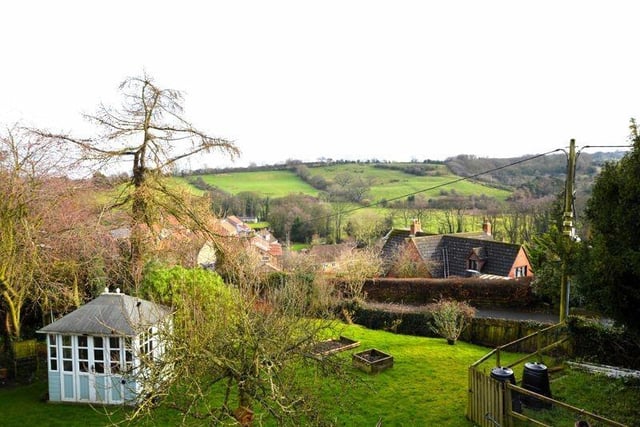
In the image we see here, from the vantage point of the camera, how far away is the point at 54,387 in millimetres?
12016

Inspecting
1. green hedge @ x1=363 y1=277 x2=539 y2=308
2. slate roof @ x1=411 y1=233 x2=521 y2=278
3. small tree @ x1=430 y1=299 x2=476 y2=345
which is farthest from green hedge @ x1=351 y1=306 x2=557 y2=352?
slate roof @ x1=411 y1=233 x2=521 y2=278

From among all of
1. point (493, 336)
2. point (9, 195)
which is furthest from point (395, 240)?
point (9, 195)

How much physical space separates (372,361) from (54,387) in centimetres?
910

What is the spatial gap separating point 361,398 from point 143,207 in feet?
28.8

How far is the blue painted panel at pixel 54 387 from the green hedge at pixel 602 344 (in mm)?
14638

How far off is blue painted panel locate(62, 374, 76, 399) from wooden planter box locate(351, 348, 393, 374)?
8110mm

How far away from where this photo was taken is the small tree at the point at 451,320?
18.1m

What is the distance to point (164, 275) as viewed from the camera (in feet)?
44.1

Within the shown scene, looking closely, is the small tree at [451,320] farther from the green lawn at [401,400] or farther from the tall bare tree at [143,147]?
the tall bare tree at [143,147]

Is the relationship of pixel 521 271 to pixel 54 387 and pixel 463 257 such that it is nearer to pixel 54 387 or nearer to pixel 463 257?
pixel 463 257

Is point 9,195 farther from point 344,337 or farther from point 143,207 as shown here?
point 344,337

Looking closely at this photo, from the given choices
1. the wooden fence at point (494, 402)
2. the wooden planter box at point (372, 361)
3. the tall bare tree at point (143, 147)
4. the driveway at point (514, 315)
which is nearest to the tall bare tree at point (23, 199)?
the tall bare tree at point (143, 147)

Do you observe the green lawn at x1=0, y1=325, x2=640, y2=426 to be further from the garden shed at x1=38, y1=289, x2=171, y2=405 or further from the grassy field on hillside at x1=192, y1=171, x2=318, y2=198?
the grassy field on hillside at x1=192, y1=171, x2=318, y2=198

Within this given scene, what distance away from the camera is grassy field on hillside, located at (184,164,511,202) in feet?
218
